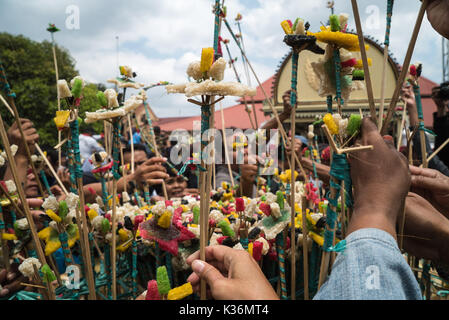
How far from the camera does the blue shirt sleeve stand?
0.33 metres

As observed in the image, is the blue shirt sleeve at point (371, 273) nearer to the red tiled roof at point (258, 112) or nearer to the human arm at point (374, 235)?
the human arm at point (374, 235)

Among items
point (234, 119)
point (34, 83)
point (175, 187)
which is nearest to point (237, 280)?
point (175, 187)

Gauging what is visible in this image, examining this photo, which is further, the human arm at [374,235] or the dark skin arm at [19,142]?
the dark skin arm at [19,142]

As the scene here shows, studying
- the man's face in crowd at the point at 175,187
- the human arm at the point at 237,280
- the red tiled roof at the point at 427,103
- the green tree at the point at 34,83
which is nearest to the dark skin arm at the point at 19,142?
the human arm at the point at 237,280

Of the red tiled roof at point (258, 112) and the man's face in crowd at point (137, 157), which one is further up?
the red tiled roof at point (258, 112)

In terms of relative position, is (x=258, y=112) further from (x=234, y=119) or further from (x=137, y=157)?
(x=137, y=157)

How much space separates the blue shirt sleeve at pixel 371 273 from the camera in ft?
1.10

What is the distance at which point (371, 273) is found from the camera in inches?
13.4

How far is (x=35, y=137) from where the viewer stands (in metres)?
0.90

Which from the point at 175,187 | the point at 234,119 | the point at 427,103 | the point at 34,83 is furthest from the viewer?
the point at 234,119

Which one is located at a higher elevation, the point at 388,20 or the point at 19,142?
the point at 388,20

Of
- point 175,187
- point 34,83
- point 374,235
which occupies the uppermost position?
point 34,83
